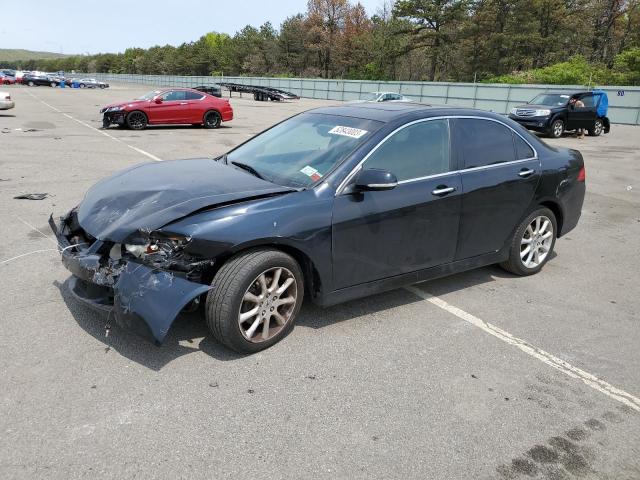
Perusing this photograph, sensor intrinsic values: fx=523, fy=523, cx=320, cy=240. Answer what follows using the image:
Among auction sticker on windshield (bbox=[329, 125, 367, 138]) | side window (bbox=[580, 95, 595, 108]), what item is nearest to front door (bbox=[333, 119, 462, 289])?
auction sticker on windshield (bbox=[329, 125, 367, 138])

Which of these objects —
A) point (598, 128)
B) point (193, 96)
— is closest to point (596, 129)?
point (598, 128)

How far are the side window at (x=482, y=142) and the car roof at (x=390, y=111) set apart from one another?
0.36 feet

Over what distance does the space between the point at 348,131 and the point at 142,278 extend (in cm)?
201

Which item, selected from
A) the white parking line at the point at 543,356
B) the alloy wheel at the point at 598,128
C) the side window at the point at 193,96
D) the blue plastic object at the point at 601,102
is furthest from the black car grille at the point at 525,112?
the white parking line at the point at 543,356

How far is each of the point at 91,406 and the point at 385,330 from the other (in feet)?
6.83

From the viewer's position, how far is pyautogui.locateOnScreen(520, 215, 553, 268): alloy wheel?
5155mm

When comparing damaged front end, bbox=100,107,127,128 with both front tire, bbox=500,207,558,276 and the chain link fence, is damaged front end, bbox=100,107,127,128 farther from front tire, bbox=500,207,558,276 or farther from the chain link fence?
front tire, bbox=500,207,558,276

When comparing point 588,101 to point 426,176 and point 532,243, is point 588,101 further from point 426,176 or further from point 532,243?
point 426,176

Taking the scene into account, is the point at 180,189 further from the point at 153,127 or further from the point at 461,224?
the point at 153,127

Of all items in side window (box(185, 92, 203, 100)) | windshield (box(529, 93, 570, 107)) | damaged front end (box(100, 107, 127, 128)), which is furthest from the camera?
windshield (box(529, 93, 570, 107))

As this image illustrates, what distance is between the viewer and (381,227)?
3914 mm

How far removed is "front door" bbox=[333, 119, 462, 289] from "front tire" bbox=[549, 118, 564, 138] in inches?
685

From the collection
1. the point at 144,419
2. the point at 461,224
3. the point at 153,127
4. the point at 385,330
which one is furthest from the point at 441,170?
the point at 153,127

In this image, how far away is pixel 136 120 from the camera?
17.7m
